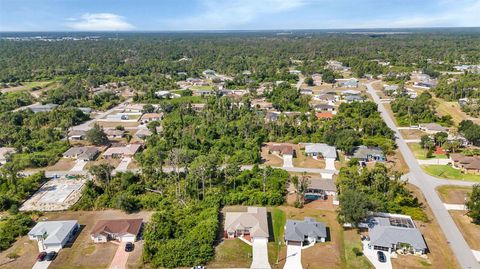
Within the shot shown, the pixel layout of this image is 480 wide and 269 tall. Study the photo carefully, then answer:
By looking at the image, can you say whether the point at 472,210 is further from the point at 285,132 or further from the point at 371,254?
the point at 285,132

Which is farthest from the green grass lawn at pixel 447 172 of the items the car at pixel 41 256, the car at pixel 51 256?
the car at pixel 41 256

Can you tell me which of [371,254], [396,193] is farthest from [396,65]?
[371,254]

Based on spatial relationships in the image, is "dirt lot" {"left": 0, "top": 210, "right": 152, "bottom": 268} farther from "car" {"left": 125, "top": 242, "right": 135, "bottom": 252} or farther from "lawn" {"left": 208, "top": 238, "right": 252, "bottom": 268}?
"lawn" {"left": 208, "top": 238, "right": 252, "bottom": 268}

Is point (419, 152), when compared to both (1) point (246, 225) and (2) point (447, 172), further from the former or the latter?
(1) point (246, 225)

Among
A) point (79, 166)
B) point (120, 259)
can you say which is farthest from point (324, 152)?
point (79, 166)

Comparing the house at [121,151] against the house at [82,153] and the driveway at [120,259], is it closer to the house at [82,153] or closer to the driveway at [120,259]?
the house at [82,153]

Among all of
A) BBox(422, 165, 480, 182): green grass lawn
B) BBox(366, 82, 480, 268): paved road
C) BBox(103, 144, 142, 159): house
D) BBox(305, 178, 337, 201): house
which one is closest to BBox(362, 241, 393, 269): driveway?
BBox(366, 82, 480, 268): paved road

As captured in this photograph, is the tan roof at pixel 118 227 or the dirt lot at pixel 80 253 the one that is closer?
the dirt lot at pixel 80 253
